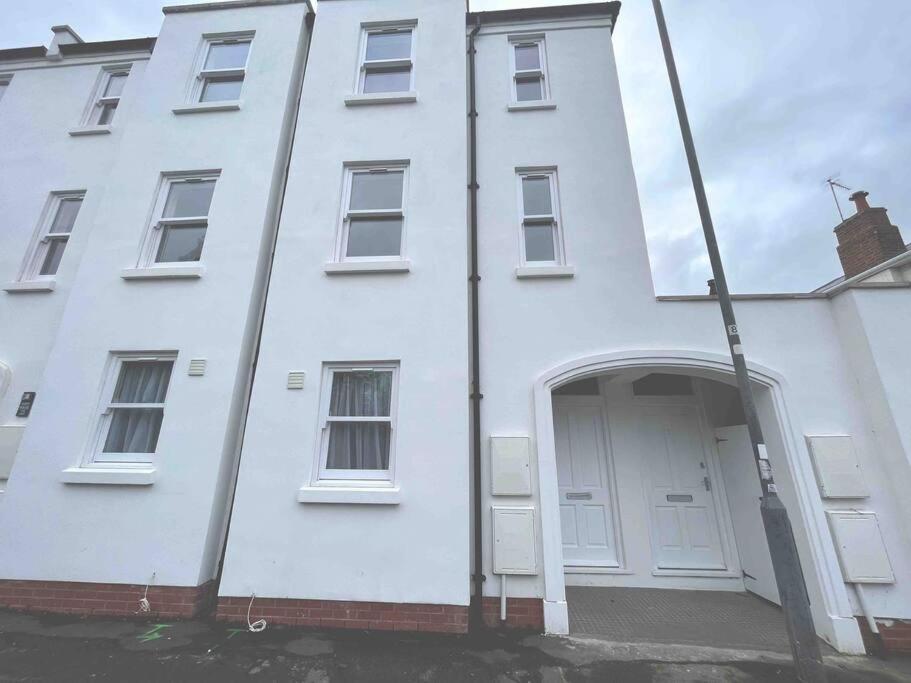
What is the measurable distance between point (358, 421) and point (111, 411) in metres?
3.23

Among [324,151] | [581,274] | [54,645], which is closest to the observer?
[54,645]

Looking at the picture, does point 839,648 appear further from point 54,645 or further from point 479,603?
point 54,645

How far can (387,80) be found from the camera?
22.0 ft

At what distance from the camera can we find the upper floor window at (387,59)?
6652mm

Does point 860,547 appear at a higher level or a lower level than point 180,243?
lower

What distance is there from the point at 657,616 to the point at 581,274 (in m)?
4.29

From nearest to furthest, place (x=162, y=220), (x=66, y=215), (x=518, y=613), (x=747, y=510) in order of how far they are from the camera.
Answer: (x=518, y=613) → (x=747, y=510) → (x=162, y=220) → (x=66, y=215)

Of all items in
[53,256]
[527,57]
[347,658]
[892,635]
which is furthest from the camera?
[527,57]

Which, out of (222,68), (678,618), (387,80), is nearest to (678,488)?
(678,618)

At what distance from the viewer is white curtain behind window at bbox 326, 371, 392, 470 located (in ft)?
15.4

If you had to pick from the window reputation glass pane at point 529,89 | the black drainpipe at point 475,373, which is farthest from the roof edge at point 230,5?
the window reputation glass pane at point 529,89

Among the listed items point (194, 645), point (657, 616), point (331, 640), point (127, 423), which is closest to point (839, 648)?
point (657, 616)

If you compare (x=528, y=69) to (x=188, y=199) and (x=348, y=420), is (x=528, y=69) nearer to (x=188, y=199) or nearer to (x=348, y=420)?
(x=188, y=199)

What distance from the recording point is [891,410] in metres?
4.28
